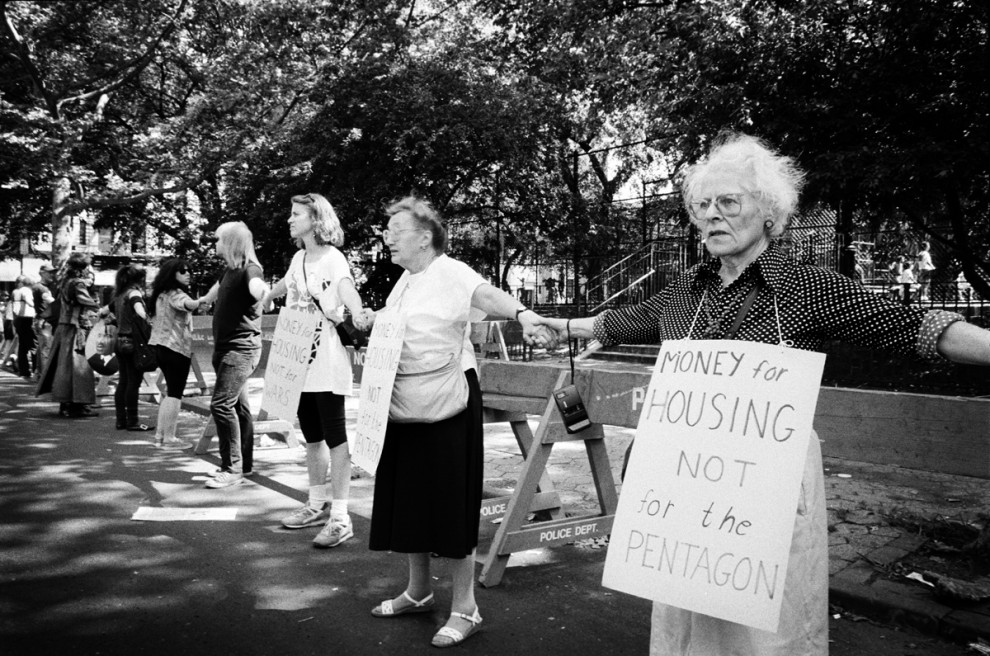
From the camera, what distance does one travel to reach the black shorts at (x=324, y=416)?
4.74 m

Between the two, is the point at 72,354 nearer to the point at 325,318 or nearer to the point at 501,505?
the point at 325,318

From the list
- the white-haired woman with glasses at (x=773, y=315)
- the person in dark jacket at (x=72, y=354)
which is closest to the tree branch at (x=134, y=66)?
the person in dark jacket at (x=72, y=354)

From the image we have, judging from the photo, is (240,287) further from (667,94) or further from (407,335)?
(667,94)

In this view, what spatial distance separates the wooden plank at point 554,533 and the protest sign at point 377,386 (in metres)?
1.02

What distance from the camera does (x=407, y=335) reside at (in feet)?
11.1

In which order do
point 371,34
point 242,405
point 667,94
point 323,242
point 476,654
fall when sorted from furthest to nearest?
point 371,34, point 667,94, point 242,405, point 323,242, point 476,654

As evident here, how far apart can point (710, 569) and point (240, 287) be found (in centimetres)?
443

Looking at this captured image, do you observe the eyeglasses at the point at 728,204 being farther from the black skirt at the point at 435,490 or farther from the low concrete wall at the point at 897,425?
the black skirt at the point at 435,490

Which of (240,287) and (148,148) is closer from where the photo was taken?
(240,287)

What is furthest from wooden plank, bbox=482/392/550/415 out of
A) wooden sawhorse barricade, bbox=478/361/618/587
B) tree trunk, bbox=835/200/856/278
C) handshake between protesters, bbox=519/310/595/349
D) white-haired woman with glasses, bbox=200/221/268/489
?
tree trunk, bbox=835/200/856/278

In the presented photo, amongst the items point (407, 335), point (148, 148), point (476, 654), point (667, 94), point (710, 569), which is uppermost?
point (148, 148)

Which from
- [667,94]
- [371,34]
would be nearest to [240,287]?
[667,94]

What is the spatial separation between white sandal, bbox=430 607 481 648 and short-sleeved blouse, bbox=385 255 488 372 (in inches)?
42.0

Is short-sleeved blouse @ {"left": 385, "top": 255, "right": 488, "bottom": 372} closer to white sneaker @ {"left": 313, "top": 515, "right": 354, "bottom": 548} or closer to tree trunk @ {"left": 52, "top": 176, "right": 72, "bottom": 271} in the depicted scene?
white sneaker @ {"left": 313, "top": 515, "right": 354, "bottom": 548}
